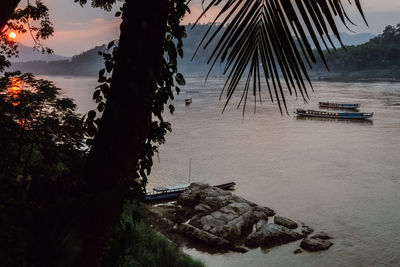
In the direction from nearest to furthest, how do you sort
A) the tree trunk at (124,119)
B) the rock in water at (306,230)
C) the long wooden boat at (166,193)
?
the tree trunk at (124,119)
the rock in water at (306,230)
the long wooden boat at (166,193)

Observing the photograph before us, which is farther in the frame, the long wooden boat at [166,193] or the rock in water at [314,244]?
the long wooden boat at [166,193]

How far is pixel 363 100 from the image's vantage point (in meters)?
58.6

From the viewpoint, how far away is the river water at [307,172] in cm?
1608

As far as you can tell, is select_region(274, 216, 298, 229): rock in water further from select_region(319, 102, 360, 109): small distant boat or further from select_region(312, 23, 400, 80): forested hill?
select_region(312, 23, 400, 80): forested hill

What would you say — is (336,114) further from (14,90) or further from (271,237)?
(14,90)

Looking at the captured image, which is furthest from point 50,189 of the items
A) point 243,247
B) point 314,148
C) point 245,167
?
point 314,148

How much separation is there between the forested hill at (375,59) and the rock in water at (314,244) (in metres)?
76.6

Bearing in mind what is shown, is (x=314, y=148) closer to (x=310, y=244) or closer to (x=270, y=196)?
(x=270, y=196)

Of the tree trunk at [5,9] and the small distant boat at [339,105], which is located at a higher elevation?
the tree trunk at [5,9]

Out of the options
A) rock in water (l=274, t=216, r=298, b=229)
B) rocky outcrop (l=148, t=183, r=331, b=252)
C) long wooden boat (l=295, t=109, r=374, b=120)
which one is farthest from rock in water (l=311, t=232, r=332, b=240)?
long wooden boat (l=295, t=109, r=374, b=120)

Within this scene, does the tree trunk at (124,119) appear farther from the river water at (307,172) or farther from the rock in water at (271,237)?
the rock in water at (271,237)

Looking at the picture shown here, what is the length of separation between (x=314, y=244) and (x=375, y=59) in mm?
87803

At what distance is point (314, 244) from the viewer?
16234 mm

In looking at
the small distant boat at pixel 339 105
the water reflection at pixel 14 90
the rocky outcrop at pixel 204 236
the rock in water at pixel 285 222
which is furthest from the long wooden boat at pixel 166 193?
the small distant boat at pixel 339 105
